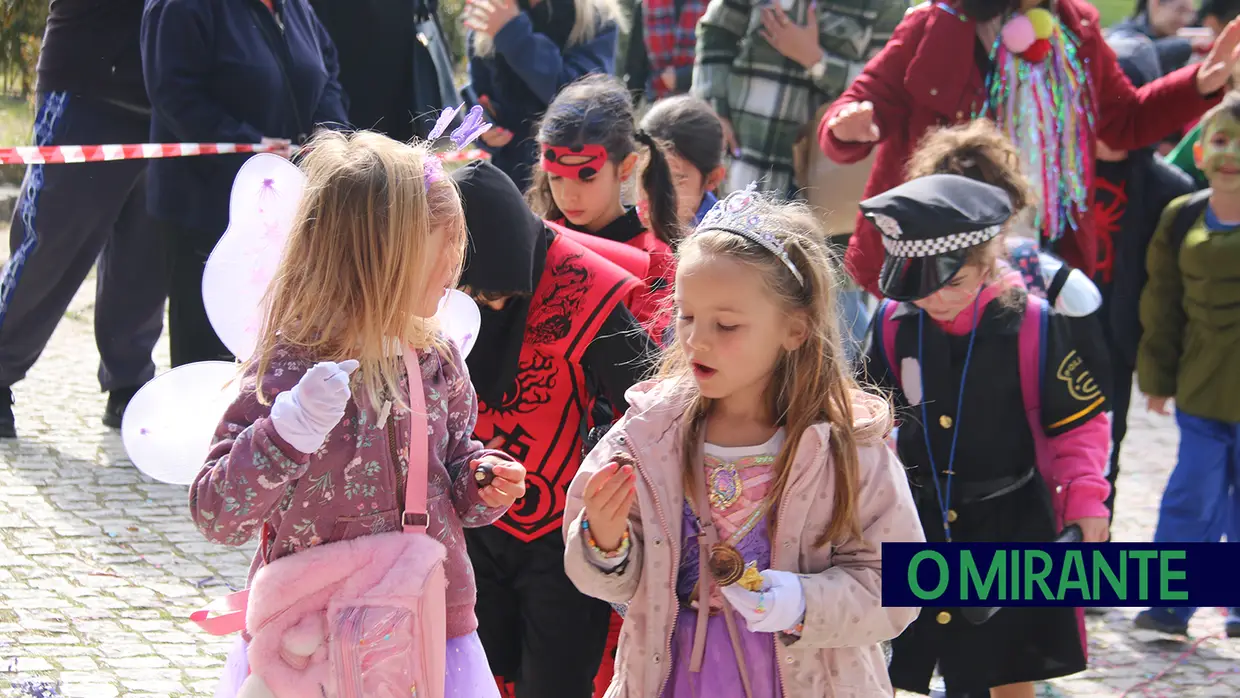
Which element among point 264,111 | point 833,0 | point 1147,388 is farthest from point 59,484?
point 1147,388

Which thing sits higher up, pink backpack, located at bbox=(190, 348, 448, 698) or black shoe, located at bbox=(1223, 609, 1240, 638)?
pink backpack, located at bbox=(190, 348, 448, 698)

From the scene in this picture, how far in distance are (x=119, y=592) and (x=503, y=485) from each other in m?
2.44

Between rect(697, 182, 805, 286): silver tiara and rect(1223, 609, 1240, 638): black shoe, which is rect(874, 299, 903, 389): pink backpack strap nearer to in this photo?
rect(697, 182, 805, 286): silver tiara

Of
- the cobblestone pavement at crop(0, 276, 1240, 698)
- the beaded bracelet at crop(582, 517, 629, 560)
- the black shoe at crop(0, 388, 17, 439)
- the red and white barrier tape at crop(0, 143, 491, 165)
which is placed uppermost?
the red and white barrier tape at crop(0, 143, 491, 165)

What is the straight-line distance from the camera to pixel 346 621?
2.47 m

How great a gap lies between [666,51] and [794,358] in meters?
5.02

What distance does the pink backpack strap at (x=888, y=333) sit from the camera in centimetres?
367

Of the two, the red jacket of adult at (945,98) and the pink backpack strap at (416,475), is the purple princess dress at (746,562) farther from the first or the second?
the red jacket of adult at (945,98)

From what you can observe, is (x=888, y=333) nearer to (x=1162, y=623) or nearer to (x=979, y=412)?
(x=979, y=412)

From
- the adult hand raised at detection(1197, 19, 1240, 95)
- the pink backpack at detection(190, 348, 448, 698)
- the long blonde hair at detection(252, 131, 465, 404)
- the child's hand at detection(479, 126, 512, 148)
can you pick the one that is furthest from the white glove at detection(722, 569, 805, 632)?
the child's hand at detection(479, 126, 512, 148)

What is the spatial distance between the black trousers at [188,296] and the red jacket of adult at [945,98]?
2.42 m

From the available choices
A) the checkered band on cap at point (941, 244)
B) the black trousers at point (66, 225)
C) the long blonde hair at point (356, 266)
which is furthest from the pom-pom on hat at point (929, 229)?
the black trousers at point (66, 225)

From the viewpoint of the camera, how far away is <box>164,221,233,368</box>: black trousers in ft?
18.1

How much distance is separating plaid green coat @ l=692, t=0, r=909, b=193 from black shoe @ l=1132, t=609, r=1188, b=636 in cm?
217
